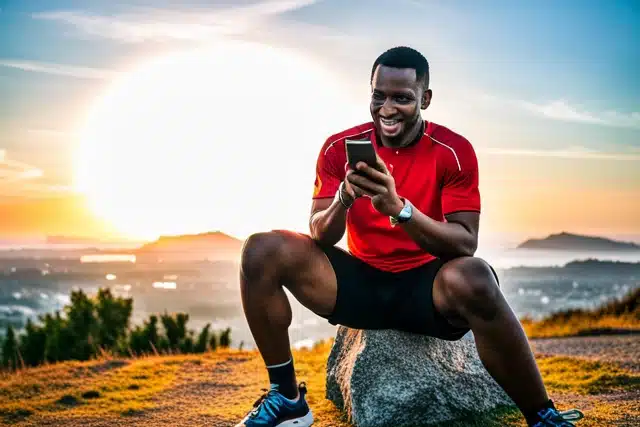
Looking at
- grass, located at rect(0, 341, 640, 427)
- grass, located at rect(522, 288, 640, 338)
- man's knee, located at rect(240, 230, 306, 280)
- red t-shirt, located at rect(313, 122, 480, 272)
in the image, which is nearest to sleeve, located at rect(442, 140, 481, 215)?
red t-shirt, located at rect(313, 122, 480, 272)

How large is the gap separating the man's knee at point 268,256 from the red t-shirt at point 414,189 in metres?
0.48

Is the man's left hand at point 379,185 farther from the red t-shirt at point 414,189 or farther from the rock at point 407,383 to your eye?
the rock at point 407,383

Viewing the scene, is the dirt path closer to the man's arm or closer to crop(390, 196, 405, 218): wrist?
the man's arm

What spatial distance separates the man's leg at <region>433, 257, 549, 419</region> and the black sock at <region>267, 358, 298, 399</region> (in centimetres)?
104

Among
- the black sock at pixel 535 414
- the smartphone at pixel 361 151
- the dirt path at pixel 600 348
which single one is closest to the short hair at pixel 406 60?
the smartphone at pixel 361 151

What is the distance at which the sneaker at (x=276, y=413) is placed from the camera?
3.94 meters

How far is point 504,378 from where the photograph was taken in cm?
355

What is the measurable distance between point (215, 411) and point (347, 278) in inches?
87.9

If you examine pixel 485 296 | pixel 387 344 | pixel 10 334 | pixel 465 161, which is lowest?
pixel 10 334

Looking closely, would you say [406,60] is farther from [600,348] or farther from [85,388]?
[600,348]

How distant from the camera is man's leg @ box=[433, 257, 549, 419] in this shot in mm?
3445

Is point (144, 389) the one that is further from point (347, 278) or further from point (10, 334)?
point (10, 334)

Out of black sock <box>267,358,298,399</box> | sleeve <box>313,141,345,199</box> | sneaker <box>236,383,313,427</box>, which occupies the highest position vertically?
sleeve <box>313,141,345,199</box>

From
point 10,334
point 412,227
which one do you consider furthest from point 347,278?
point 10,334
